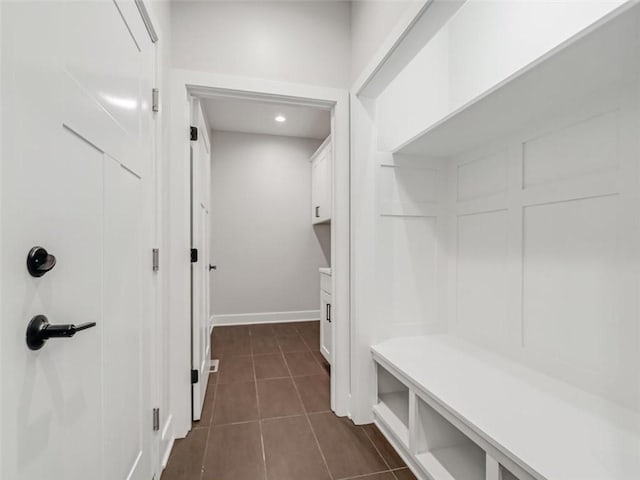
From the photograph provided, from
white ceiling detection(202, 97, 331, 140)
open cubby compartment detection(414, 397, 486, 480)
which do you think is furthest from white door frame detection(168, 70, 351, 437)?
white ceiling detection(202, 97, 331, 140)

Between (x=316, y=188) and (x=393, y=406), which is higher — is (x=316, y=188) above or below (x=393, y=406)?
above

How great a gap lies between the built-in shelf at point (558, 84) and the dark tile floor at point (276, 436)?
171cm

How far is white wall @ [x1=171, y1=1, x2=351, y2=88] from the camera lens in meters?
1.83

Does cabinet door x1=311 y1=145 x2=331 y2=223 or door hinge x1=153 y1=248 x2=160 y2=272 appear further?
cabinet door x1=311 y1=145 x2=331 y2=223

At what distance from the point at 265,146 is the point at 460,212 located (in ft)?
10.3

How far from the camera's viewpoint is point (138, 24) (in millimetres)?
1260

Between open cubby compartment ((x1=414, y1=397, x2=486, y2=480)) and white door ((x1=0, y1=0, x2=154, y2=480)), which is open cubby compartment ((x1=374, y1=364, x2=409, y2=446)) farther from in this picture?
white door ((x1=0, y1=0, x2=154, y2=480))

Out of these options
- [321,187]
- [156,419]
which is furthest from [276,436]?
[321,187]

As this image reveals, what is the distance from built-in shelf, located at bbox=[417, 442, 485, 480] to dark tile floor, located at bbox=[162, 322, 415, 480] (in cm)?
15

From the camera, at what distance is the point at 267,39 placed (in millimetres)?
1937

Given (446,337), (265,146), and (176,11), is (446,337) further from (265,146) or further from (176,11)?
(265,146)

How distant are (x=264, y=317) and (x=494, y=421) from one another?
3559mm

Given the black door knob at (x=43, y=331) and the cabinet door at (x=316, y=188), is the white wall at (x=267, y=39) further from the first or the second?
the cabinet door at (x=316, y=188)

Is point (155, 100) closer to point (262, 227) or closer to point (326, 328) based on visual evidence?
point (326, 328)
